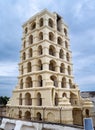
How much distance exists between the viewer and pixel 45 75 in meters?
23.2

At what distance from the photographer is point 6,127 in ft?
55.5

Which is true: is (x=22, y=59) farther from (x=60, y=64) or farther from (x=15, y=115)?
(x=15, y=115)

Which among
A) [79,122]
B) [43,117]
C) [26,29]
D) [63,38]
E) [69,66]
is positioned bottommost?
[79,122]

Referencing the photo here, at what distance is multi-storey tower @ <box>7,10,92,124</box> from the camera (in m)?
22.3

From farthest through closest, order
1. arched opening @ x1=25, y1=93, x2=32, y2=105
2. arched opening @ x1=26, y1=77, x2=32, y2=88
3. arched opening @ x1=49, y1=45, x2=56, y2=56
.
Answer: arched opening @ x1=49, y1=45, x2=56, y2=56 → arched opening @ x1=26, y1=77, x2=32, y2=88 → arched opening @ x1=25, y1=93, x2=32, y2=105

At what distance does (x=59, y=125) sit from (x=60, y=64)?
46.6 feet

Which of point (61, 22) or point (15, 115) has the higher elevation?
point (61, 22)

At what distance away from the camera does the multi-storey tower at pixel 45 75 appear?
73.0ft

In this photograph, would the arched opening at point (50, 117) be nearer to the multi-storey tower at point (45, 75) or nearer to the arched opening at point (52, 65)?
the multi-storey tower at point (45, 75)

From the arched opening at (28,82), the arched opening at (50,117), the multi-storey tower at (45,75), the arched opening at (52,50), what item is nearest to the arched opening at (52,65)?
the multi-storey tower at (45,75)

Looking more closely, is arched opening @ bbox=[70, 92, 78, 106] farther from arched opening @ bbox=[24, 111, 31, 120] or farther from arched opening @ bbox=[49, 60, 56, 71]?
arched opening @ bbox=[24, 111, 31, 120]

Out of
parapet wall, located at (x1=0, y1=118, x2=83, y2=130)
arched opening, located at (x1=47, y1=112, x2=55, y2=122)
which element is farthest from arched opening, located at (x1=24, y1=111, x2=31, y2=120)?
parapet wall, located at (x1=0, y1=118, x2=83, y2=130)

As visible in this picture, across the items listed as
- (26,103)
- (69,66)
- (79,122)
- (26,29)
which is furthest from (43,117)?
(26,29)

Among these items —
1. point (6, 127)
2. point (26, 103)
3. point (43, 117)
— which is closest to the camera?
point (6, 127)
